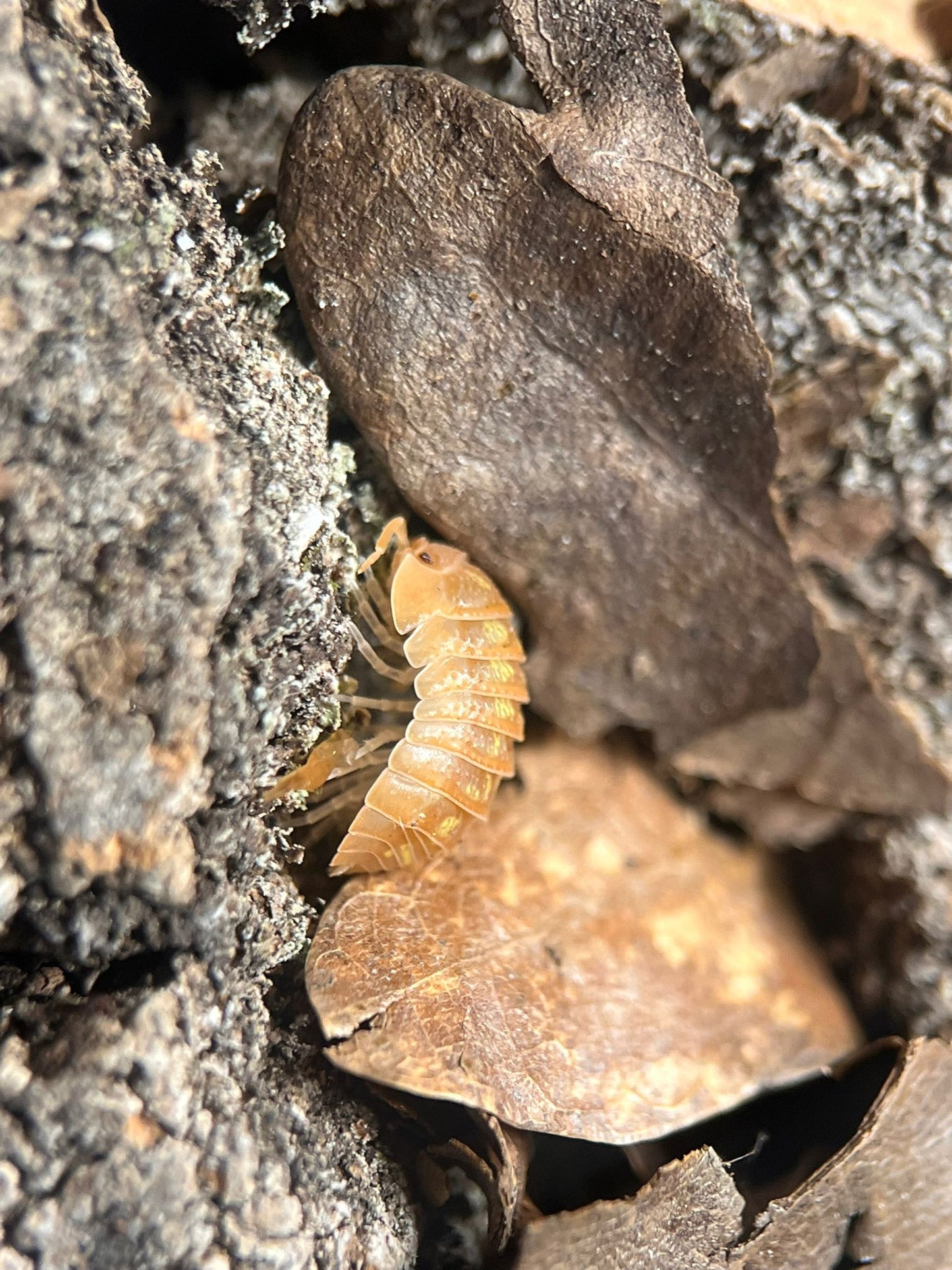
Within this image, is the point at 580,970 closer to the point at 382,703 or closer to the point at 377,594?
the point at 382,703

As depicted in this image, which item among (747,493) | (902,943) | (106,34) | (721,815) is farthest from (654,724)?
(106,34)

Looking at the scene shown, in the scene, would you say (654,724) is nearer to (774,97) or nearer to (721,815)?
(721,815)

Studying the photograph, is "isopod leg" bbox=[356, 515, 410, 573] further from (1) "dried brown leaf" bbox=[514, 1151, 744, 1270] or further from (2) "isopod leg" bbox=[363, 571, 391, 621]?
(1) "dried brown leaf" bbox=[514, 1151, 744, 1270]

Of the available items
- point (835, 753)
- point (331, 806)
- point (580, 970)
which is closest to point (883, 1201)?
point (580, 970)

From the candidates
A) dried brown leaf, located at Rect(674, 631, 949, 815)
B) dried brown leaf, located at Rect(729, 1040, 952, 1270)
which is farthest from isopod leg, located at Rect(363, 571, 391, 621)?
dried brown leaf, located at Rect(729, 1040, 952, 1270)

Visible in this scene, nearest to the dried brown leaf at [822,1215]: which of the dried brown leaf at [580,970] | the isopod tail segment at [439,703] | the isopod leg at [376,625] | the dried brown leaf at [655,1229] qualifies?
the dried brown leaf at [655,1229]
